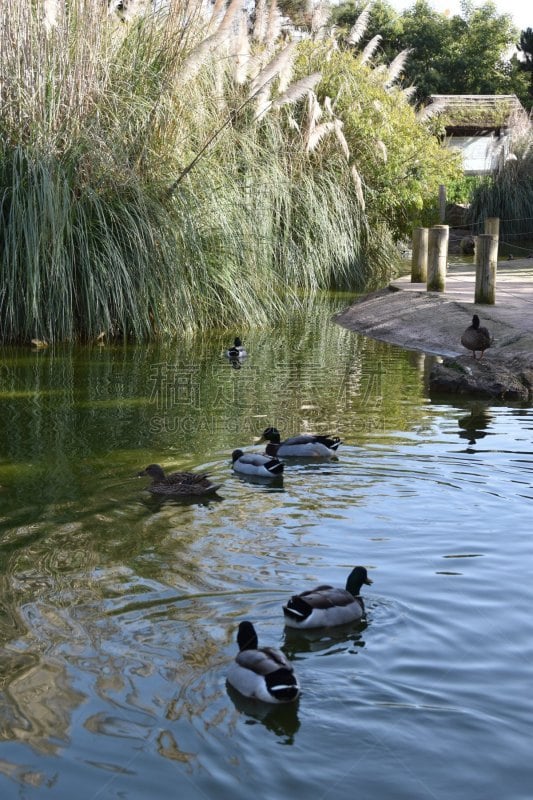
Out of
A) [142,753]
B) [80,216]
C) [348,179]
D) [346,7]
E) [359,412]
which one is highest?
[346,7]

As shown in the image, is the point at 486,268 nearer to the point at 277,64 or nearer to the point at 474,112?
the point at 277,64

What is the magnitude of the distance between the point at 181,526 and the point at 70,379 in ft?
17.7

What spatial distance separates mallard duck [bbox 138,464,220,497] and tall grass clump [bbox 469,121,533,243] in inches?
920

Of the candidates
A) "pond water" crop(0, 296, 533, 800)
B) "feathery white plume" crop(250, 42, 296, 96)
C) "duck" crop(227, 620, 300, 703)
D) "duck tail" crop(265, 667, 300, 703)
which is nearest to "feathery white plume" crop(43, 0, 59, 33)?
"feathery white plume" crop(250, 42, 296, 96)

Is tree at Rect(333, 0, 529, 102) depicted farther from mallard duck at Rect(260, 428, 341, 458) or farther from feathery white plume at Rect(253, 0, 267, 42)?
mallard duck at Rect(260, 428, 341, 458)

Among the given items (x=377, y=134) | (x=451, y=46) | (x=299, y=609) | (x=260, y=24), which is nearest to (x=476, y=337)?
(x=299, y=609)

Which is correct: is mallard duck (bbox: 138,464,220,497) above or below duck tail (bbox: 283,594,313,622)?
above

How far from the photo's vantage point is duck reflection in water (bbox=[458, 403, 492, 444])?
9.54 metres

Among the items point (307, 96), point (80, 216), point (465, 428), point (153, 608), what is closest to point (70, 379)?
point (80, 216)

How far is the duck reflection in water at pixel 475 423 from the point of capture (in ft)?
31.3

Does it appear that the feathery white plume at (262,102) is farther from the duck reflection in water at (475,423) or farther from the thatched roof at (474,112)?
the thatched roof at (474,112)

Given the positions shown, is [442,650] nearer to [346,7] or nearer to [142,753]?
[142,753]

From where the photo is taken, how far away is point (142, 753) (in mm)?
4215

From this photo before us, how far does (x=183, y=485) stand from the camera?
754cm
